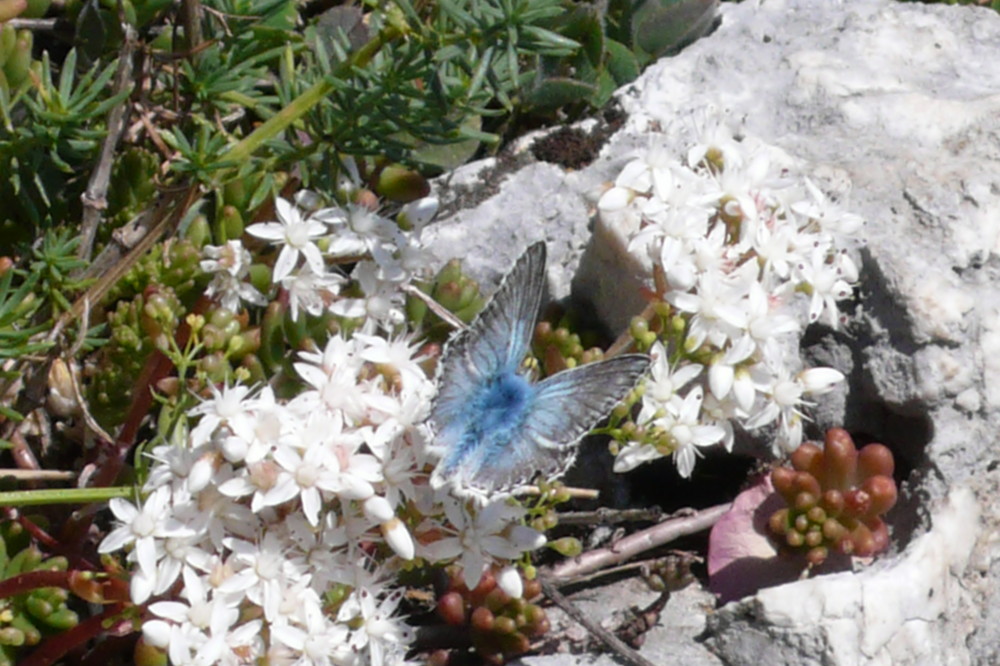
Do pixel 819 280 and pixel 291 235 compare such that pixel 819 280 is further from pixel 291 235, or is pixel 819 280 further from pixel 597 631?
pixel 291 235

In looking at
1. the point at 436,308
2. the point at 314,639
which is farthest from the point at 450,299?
the point at 314,639

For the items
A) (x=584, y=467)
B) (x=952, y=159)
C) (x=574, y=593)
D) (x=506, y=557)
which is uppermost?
(x=952, y=159)

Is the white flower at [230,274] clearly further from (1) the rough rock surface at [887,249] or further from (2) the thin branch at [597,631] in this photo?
(2) the thin branch at [597,631]

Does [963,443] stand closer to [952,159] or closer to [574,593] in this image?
[952,159]

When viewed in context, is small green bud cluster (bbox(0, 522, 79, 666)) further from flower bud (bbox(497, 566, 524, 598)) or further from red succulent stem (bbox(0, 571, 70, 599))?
flower bud (bbox(497, 566, 524, 598))

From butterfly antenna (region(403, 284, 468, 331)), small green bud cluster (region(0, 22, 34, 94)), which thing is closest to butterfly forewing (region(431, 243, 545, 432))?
butterfly antenna (region(403, 284, 468, 331))

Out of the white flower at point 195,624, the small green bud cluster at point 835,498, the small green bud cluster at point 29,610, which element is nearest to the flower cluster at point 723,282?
the small green bud cluster at point 835,498

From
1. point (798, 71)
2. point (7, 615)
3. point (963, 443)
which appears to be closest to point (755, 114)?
point (798, 71)
